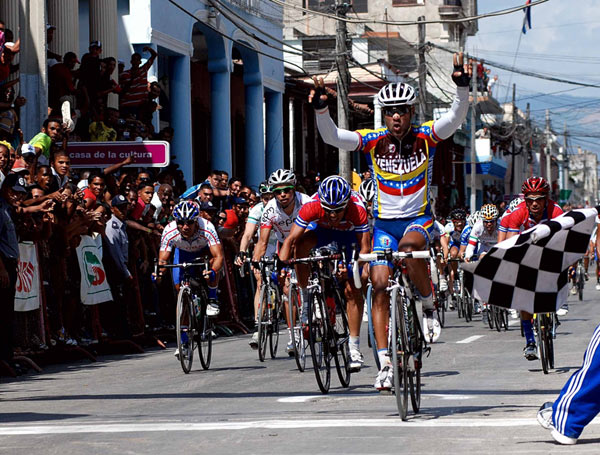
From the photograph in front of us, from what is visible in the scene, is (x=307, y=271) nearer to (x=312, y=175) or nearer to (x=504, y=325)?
(x=504, y=325)

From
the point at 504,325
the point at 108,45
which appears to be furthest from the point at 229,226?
the point at 108,45

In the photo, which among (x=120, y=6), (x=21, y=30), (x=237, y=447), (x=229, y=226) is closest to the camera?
(x=237, y=447)

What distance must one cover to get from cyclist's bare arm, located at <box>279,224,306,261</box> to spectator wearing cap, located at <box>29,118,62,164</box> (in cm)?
629

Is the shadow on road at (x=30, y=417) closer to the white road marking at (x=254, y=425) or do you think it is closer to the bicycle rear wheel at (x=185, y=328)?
the white road marking at (x=254, y=425)

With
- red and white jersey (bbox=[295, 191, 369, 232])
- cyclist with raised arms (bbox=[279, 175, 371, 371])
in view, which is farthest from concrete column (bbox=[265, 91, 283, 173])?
red and white jersey (bbox=[295, 191, 369, 232])

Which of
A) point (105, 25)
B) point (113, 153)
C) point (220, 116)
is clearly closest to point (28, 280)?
point (113, 153)

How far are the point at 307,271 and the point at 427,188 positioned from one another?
239cm

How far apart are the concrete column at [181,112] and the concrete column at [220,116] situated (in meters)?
3.75

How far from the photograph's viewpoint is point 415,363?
944cm

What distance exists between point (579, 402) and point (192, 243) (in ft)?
25.0

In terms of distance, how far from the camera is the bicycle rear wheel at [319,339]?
1123cm

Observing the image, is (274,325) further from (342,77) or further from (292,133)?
(292,133)

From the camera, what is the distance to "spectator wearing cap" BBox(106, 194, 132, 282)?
56.5 ft

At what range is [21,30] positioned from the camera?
23.3 meters
